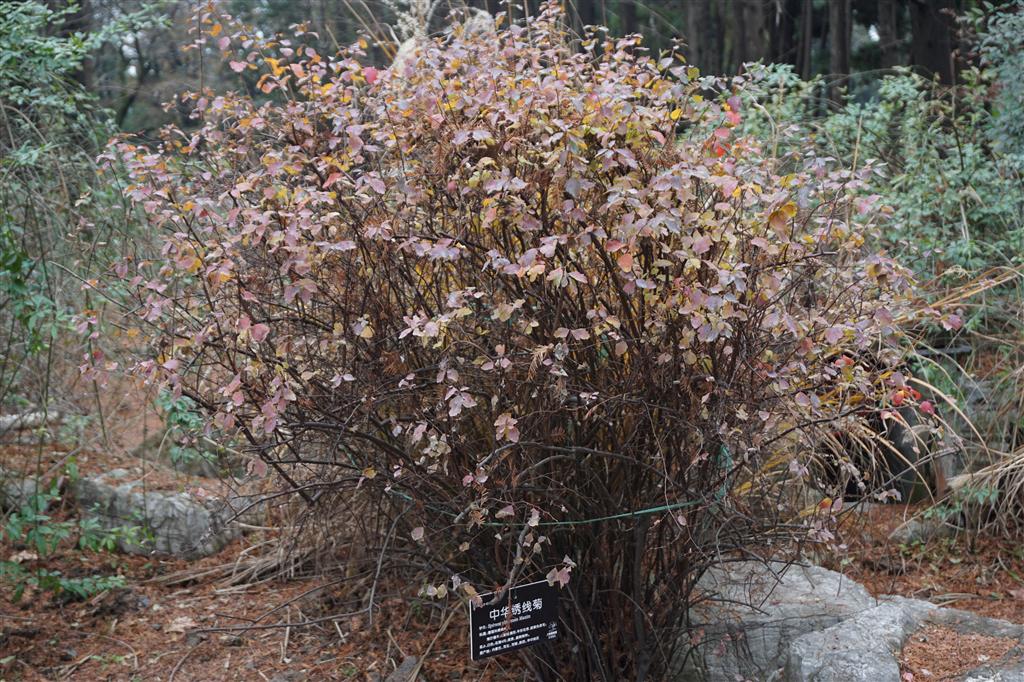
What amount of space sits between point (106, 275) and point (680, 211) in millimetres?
3045

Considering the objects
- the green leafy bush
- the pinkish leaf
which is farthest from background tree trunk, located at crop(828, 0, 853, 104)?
the pinkish leaf

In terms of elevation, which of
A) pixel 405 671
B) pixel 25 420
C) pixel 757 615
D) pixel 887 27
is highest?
pixel 887 27

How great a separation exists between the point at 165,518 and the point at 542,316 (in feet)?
10.2

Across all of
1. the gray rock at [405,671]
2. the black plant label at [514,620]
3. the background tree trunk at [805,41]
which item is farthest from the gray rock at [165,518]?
the background tree trunk at [805,41]

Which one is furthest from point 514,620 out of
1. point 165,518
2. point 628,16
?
point 628,16

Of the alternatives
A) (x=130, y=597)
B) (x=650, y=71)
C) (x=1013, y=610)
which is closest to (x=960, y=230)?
(x=1013, y=610)

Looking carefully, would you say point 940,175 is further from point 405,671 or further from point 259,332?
point 259,332

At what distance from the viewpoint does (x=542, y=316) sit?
9.97 ft

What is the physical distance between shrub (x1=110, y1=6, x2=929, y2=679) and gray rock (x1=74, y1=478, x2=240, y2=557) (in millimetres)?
2098

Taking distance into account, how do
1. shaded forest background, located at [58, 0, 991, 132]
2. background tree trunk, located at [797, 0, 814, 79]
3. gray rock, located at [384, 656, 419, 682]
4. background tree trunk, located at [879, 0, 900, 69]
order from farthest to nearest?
background tree trunk, located at [879, 0, 900, 69]
background tree trunk, located at [797, 0, 814, 79]
shaded forest background, located at [58, 0, 991, 132]
gray rock, located at [384, 656, 419, 682]

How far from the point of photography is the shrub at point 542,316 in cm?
278

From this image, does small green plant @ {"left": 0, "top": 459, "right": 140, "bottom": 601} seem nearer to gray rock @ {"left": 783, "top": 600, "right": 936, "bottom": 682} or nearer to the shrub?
the shrub

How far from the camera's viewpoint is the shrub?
2781mm

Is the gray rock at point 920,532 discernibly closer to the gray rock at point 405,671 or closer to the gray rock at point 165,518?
the gray rock at point 405,671
